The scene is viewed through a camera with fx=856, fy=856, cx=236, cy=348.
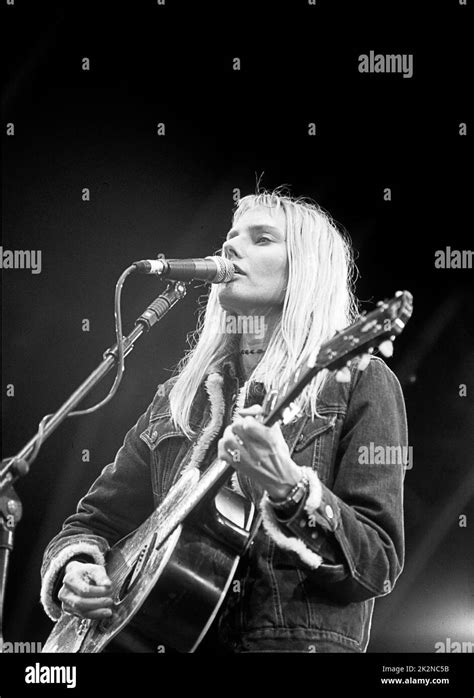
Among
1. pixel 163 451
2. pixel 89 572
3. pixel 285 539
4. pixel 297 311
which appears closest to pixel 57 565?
pixel 89 572

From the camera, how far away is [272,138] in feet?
9.82

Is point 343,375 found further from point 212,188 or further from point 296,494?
point 212,188

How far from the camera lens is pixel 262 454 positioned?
1916 mm

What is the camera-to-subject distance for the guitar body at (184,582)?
212 centimetres

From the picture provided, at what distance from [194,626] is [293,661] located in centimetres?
29

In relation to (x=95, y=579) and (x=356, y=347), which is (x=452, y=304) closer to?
(x=356, y=347)

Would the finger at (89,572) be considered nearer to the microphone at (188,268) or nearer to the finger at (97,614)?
the finger at (97,614)

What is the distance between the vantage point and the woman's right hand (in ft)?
7.38

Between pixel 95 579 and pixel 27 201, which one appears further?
pixel 27 201

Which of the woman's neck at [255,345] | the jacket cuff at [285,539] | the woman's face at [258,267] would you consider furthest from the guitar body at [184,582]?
the woman's face at [258,267]

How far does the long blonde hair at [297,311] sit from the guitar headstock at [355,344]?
1.04 feet

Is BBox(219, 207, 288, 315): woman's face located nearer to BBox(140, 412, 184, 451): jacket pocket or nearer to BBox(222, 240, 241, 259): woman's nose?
BBox(222, 240, 241, 259): woman's nose

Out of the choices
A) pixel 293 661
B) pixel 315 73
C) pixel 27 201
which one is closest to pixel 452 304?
pixel 315 73

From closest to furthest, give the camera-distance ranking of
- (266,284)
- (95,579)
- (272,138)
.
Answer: (95,579) → (266,284) → (272,138)
